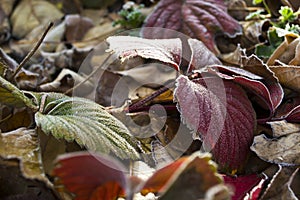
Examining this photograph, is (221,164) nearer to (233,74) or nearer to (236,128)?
(236,128)

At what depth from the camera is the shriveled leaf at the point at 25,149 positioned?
70 centimetres

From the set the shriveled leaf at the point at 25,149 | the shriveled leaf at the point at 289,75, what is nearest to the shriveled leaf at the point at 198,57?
the shriveled leaf at the point at 289,75

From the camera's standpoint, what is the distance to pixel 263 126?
3.03 ft

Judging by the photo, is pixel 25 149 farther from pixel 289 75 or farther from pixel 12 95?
pixel 289 75

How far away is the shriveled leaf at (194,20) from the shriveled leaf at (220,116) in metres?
0.31

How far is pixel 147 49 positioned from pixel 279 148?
0.31 metres

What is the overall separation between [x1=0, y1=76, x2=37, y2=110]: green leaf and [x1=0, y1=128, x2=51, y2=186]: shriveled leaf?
53mm

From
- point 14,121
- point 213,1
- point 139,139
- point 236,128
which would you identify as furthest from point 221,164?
point 213,1

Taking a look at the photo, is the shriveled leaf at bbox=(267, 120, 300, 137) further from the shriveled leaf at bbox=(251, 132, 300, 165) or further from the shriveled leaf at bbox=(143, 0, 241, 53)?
the shriveled leaf at bbox=(143, 0, 241, 53)

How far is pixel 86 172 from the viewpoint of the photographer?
557 mm

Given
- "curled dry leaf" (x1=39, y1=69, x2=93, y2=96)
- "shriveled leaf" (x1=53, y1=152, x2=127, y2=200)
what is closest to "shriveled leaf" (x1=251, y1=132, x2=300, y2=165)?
"shriveled leaf" (x1=53, y1=152, x2=127, y2=200)

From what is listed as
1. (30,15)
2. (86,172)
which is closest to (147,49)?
(86,172)

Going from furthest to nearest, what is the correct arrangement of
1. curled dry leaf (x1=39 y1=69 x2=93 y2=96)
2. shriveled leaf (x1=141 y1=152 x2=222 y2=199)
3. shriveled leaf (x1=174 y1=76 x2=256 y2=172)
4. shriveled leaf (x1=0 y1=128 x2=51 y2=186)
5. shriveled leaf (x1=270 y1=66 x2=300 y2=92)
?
1. curled dry leaf (x1=39 y1=69 x2=93 y2=96)
2. shriveled leaf (x1=270 y1=66 x2=300 y2=92)
3. shriveled leaf (x1=174 y1=76 x2=256 y2=172)
4. shriveled leaf (x1=0 y1=128 x2=51 y2=186)
5. shriveled leaf (x1=141 y1=152 x2=222 y2=199)

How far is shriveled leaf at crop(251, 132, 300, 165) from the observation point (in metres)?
0.83
